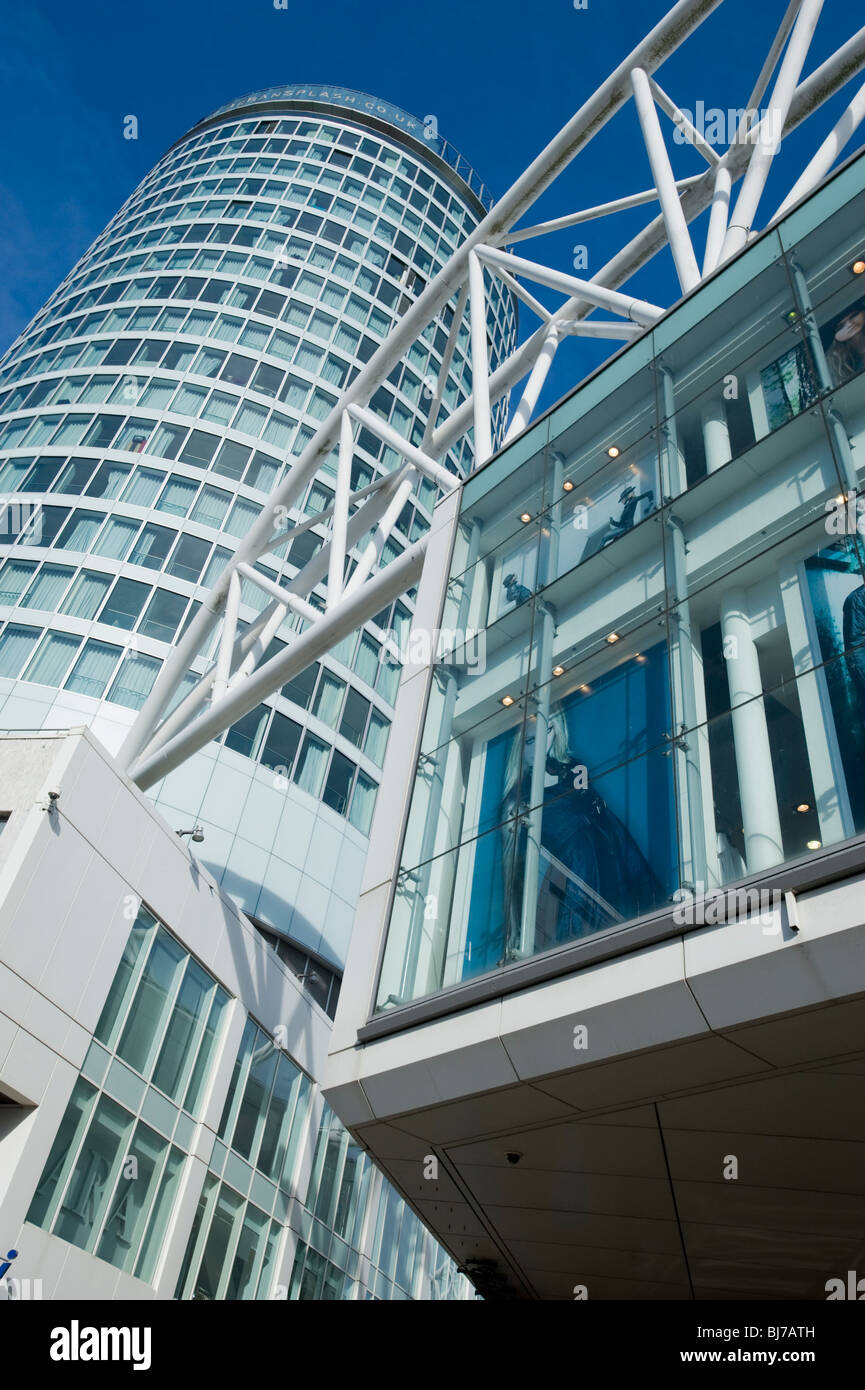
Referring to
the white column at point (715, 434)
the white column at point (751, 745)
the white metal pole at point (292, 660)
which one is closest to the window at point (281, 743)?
the white metal pole at point (292, 660)

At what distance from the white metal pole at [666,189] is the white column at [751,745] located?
5590 mm

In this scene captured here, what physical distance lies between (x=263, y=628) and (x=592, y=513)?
1304cm

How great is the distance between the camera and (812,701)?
791 cm

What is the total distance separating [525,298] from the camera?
23484 millimetres

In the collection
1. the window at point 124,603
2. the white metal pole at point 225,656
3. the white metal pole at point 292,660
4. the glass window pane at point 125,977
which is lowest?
the glass window pane at point 125,977

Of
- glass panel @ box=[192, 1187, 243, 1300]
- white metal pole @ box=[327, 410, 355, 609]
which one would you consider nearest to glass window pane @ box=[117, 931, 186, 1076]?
glass panel @ box=[192, 1187, 243, 1300]

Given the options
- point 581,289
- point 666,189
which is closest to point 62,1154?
point 581,289

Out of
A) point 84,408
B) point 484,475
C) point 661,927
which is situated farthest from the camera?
point 84,408

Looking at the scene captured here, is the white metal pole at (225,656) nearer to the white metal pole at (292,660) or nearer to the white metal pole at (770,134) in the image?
the white metal pole at (292,660)

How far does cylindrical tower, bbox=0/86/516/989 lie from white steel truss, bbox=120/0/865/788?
522 centimetres

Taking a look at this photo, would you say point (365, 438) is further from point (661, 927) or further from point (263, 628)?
point (661, 927)

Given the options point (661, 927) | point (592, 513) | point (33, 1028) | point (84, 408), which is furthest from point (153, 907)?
point (84, 408)

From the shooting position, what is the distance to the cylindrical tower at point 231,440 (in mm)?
28422

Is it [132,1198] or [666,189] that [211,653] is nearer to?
[132,1198]
